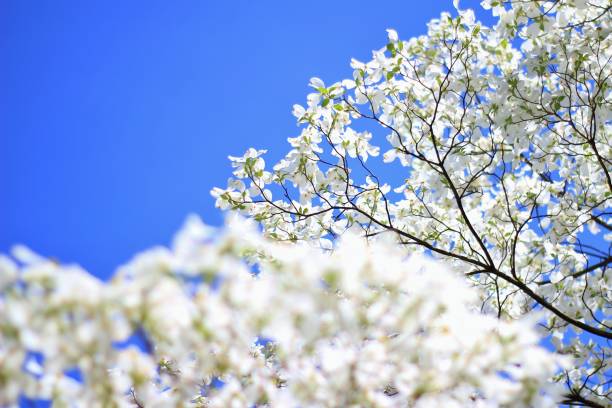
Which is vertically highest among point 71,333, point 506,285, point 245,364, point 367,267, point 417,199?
point 417,199

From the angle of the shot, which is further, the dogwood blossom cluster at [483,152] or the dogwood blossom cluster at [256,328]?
the dogwood blossom cluster at [483,152]

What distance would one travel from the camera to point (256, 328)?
1.47m

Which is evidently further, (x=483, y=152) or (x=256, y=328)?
(x=483, y=152)

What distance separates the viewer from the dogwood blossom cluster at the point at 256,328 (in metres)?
1.35

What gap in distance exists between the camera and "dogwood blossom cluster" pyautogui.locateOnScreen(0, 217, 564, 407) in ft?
4.43

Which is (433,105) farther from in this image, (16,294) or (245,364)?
(16,294)

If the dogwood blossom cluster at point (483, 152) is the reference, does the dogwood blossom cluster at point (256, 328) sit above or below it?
below

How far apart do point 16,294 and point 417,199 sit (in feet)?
14.6

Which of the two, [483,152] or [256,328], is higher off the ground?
[483,152]

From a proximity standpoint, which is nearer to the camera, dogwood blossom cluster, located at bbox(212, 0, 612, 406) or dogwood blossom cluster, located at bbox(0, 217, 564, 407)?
dogwood blossom cluster, located at bbox(0, 217, 564, 407)

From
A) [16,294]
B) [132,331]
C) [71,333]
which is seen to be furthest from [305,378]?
[16,294]

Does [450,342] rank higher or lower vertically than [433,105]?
lower

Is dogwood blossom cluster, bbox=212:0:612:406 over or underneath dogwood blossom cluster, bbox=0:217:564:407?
over

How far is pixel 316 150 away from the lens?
14.8 ft
